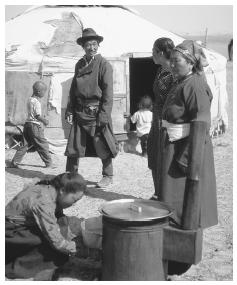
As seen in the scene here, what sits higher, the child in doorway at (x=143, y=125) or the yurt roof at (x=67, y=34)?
the yurt roof at (x=67, y=34)

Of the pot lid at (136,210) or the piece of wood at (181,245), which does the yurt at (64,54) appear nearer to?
the pot lid at (136,210)

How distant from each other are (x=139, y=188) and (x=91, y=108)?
44.3 inches

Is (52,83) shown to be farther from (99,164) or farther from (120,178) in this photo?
(120,178)

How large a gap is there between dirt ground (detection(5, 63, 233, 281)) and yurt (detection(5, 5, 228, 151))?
2.11ft

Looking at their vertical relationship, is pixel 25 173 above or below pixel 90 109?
below

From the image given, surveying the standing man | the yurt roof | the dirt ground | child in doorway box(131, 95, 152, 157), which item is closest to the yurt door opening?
the yurt roof

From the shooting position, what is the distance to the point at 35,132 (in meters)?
7.21

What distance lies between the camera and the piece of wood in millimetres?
3445

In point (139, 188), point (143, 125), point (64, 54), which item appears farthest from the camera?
point (64, 54)

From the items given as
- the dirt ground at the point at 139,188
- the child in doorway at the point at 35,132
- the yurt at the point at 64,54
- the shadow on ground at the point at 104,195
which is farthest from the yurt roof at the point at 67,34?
the shadow on ground at the point at 104,195

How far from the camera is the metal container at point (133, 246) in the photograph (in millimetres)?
3389

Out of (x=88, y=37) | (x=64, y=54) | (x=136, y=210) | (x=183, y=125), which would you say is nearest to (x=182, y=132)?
(x=183, y=125)

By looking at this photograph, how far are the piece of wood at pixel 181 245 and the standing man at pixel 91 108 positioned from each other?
2636 millimetres

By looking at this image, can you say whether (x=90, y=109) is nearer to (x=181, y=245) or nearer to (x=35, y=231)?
(x=35, y=231)
